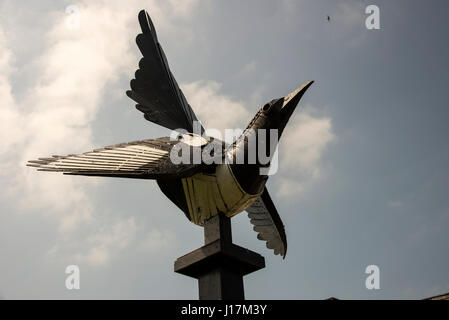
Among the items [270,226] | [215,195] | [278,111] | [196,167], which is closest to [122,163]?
[196,167]

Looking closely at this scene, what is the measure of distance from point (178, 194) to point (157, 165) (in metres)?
0.70

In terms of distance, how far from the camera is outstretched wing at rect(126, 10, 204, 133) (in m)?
7.30

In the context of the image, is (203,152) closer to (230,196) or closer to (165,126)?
(230,196)

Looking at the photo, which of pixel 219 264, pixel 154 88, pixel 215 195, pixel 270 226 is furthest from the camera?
pixel 154 88

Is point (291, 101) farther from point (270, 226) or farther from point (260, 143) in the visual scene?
point (270, 226)

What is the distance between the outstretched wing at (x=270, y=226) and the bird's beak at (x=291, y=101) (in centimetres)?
174

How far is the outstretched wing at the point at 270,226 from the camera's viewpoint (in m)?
7.28

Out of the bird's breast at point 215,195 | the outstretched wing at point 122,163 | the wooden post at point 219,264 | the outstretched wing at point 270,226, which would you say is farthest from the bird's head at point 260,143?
the outstretched wing at point 270,226

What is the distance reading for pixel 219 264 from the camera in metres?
5.68

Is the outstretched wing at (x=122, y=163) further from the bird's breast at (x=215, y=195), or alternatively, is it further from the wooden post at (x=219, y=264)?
the wooden post at (x=219, y=264)

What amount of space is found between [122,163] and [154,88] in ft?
6.35
